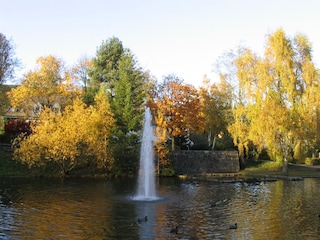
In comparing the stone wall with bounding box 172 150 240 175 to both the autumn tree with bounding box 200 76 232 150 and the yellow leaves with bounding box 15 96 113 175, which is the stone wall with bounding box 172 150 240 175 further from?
the yellow leaves with bounding box 15 96 113 175

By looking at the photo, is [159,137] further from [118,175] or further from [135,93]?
[135,93]

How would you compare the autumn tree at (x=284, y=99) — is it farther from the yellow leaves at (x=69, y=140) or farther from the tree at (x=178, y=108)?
the yellow leaves at (x=69, y=140)

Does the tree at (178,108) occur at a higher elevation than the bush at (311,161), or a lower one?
higher

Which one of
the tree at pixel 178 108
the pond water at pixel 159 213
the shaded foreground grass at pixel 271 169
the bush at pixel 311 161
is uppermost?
the tree at pixel 178 108

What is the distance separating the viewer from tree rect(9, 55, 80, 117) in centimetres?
4708

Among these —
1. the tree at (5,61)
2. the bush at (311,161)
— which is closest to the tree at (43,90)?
the tree at (5,61)

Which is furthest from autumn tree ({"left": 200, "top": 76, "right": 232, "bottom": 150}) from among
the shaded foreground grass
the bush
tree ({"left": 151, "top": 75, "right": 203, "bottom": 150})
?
the bush

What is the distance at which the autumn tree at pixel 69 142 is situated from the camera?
3591cm

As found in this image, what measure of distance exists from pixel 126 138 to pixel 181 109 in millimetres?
7029

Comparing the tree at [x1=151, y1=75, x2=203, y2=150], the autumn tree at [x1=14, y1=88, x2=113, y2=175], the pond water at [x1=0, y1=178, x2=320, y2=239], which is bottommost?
the pond water at [x1=0, y1=178, x2=320, y2=239]

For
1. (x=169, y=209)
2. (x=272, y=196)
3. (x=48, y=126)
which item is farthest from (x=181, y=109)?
(x=169, y=209)

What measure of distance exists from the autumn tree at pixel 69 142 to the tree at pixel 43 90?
975cm

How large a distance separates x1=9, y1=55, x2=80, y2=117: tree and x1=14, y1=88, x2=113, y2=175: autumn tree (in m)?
9.75

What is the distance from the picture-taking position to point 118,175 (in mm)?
39250
